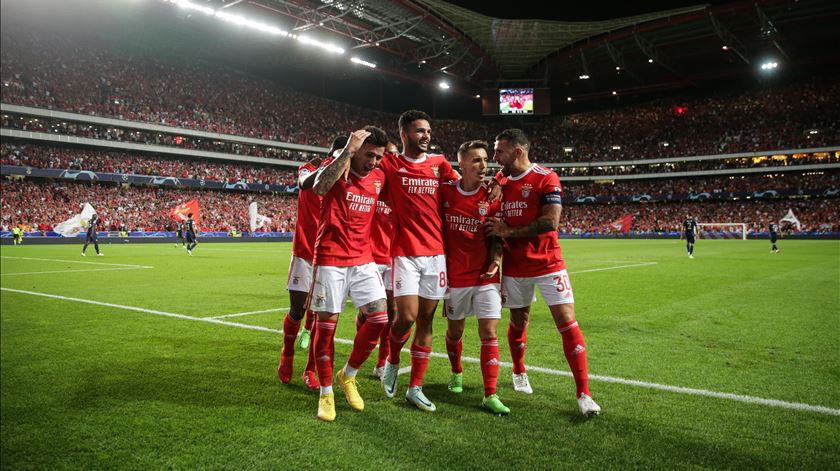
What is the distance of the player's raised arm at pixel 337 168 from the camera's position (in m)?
4.16

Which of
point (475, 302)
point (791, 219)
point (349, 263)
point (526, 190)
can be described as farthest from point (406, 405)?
point (791, 219)

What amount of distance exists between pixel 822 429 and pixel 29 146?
174 feet

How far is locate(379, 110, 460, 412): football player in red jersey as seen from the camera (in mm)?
4516

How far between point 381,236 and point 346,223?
905 millimetres

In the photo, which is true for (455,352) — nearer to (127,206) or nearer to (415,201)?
(415,201)

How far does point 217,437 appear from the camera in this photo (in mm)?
3619

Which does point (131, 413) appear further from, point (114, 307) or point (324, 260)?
point (114, 307)

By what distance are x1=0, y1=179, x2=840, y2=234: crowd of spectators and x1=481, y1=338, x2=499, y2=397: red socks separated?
135ft

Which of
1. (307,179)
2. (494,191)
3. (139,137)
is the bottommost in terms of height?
(494,191)

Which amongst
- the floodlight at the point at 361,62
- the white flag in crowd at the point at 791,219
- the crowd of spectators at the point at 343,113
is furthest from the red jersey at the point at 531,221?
the white flag in crowd at the point at 791,219

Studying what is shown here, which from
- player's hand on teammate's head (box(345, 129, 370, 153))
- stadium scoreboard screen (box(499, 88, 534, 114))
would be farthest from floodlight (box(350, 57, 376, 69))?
player's hand on teammate's head (box(345, 129, 370, 153))

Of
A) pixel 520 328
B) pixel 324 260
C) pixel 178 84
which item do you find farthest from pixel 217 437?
pixel 178 84

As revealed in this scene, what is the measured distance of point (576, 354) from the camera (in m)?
4.38

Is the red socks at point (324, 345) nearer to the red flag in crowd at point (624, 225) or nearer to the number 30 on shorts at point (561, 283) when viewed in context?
the number 30 on shorts at point (561, 283)
